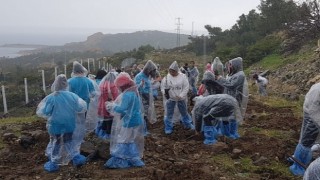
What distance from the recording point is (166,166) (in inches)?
235

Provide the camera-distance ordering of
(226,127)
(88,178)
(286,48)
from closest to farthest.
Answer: (88,178), (226,127), (286,48)

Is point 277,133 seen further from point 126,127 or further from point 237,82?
point 126,127

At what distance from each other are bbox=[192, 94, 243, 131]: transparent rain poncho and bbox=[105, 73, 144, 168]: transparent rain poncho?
4.92ft

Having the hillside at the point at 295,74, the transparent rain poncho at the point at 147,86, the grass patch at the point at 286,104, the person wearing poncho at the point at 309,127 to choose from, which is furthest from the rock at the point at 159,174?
the hillside at the point at 295,74

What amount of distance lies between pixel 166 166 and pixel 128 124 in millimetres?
880

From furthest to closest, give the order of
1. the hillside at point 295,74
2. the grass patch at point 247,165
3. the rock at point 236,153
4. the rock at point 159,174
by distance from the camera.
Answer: the hillside at point 295,74 → the rock at point 236,153 → the grass patch at point 247,165 → the rock at point 159,174

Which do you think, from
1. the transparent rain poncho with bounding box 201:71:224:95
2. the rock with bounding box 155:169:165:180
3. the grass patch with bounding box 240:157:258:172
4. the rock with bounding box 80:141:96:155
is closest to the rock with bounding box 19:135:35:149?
the rock with bounding box 80:141:96:155

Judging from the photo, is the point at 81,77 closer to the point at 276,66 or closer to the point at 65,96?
the point at 65,96

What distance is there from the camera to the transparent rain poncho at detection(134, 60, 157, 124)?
26.2ft

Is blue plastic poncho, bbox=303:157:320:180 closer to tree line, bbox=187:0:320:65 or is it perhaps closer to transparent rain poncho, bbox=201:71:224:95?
transparent rain poncho, bbox=201:71:224:95

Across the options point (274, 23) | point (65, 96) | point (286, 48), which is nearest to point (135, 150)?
point (65, 96)

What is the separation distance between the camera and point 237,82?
761 cm

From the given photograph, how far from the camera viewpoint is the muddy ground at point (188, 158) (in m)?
5.71

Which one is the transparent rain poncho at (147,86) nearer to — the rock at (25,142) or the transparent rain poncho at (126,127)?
the transparent rain poncho at (126,127)
